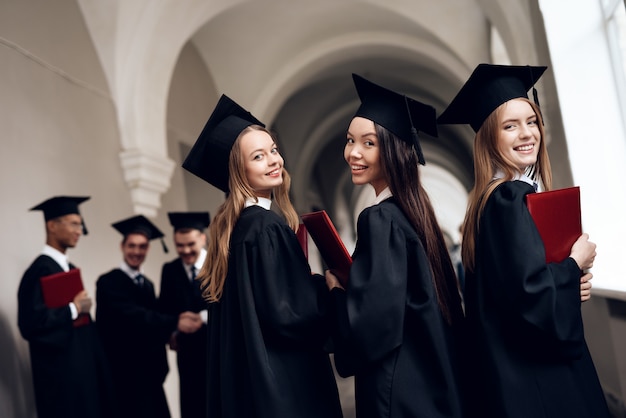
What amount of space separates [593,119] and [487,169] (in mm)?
2184

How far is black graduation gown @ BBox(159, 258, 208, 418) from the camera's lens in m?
4.41

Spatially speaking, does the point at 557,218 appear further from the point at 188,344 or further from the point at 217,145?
the point at 188,344

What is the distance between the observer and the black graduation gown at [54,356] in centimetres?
387

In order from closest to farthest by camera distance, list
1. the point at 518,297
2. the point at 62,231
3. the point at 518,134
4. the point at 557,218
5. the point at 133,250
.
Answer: the point at 518,297, the point at 557,218, the point at 518,134, the point at 62,231, the point at 133,250

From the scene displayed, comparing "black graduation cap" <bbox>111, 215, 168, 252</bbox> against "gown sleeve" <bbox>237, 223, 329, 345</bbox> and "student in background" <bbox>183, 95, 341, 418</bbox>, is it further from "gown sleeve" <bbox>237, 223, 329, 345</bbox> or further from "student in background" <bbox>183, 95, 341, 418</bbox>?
"gown sleeve" <bbox>237, 223, 329, 345</bbox>

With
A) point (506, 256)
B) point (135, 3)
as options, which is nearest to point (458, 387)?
point (506, 256)

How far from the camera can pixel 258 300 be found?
2.42m

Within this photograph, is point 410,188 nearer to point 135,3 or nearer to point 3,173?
point 3,173

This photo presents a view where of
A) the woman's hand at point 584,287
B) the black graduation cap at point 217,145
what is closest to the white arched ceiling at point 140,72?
the black graduation cap at point 217,145

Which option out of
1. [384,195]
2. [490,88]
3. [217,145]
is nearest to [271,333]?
[384,195]

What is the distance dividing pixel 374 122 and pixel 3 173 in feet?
9.88

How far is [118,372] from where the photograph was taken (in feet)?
15.3

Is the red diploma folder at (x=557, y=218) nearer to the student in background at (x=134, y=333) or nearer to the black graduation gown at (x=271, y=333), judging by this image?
the black graduation gown at (x=271, y=333)

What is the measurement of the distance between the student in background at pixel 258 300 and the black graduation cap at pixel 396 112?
0.48 m
